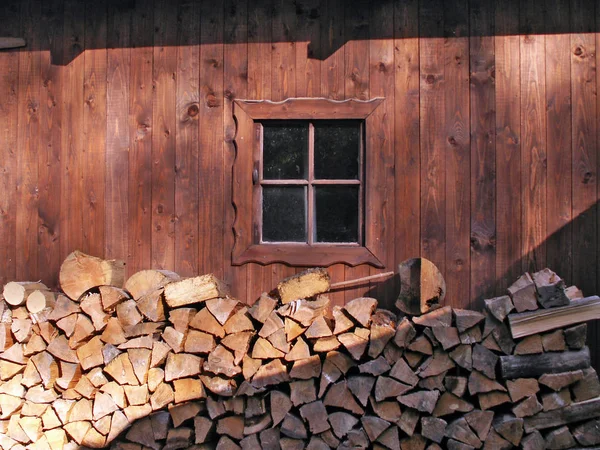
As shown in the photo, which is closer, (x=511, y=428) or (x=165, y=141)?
(x=511, y=428)

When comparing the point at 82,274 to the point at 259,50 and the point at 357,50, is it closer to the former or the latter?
the point at 259,50

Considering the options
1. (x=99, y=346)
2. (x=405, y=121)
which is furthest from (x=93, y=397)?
(x=405, y=121)

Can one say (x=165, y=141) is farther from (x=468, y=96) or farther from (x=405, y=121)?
(x=468, y=96)

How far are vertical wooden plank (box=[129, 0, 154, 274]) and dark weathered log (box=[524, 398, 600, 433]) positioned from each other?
2414 mm

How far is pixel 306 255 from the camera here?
10.8ft

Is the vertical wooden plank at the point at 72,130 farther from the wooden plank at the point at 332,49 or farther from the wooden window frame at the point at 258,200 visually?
the wooden plank at the point at 332,49

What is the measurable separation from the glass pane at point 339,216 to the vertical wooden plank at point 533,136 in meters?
1.00

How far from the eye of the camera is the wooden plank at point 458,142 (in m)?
3.22

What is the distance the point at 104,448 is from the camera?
318cm

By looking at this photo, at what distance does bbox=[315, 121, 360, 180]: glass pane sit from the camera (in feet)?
11.0

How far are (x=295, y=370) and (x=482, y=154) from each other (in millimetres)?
1665

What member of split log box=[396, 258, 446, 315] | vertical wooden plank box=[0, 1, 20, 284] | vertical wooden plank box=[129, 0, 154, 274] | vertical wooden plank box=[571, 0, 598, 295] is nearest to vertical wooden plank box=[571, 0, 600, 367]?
vertical wooden plank box=[571, 0, 598, 295]

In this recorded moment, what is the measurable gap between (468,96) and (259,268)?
1.63m

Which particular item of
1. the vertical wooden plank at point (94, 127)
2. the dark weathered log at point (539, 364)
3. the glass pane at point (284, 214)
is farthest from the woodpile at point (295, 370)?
the glass pane at point (284, 214)
